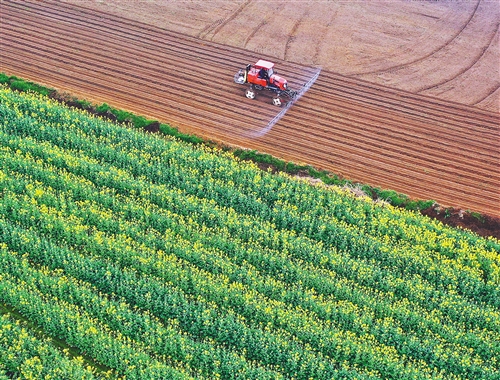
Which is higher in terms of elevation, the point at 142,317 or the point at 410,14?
the point at 410,14

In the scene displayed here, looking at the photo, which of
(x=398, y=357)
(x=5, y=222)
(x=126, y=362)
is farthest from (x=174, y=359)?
(x=5, y=222)

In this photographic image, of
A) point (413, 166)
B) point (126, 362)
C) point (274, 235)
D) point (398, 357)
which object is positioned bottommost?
point (126, 362)

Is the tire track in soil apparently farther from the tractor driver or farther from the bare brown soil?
the tractor driver

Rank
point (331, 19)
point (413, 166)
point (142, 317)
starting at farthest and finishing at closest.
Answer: point (331, 19), point (413, 166), point (142, 317)

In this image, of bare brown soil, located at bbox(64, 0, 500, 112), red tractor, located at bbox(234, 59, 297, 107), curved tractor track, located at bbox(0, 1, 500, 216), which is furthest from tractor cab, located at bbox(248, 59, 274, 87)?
bare brown soil, located at bbox(64, 0, 500, 112)

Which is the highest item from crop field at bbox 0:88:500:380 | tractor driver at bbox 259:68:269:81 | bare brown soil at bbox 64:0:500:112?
bare brown soil at bbox 64:0:500:112

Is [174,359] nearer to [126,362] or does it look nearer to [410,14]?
[126,362]

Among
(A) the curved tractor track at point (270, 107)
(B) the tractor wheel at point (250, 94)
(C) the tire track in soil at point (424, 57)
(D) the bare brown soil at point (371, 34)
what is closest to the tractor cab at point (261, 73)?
(B) the tractor wheel at point (250, 94)
